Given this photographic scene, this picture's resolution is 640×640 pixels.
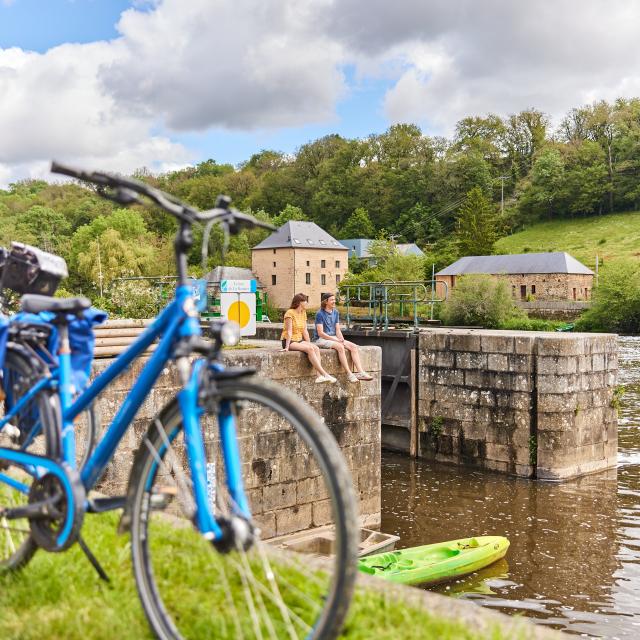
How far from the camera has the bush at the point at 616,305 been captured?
56.8 m

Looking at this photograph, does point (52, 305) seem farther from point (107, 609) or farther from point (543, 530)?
point (543, 530)

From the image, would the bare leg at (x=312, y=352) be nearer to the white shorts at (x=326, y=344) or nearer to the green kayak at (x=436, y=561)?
the white shorts at (x=326, y=344)

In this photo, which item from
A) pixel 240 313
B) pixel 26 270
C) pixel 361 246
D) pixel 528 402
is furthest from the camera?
pixel 361 246

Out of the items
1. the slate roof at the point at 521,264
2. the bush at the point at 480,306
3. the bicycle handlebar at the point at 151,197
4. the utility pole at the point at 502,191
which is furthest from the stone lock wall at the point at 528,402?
the utility pole at the point at 502,191

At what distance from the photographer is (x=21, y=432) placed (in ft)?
11.8

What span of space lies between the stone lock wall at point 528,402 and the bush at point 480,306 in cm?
3871

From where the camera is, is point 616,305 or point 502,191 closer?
point 616,305

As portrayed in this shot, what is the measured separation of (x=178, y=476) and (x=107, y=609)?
0.72 metres

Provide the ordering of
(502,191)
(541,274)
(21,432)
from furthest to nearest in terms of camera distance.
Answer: (502,191), (541,274), (21,432)

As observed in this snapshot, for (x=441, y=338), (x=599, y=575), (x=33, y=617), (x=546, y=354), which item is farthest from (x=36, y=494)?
(x=441, y=338)

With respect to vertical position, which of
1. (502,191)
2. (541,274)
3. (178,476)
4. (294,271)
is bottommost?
(178,476)

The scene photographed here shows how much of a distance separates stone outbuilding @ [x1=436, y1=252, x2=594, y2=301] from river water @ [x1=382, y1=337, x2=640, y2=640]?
5587 centimetres

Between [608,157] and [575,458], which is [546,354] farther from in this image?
[608,157]

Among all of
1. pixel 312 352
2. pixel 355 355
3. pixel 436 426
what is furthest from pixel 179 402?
pixel 436 426
